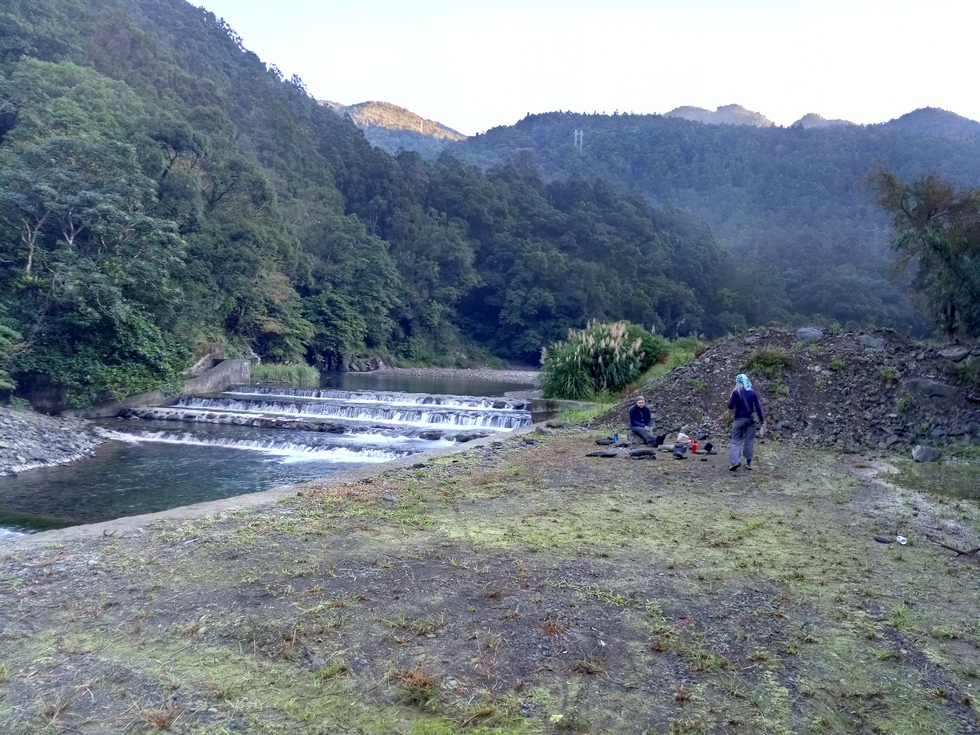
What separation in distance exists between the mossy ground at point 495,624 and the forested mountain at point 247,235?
1372 centimetres

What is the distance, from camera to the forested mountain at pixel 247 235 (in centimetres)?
1783

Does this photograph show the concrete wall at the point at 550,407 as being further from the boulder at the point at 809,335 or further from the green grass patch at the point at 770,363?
the boulder at the point at 809,335

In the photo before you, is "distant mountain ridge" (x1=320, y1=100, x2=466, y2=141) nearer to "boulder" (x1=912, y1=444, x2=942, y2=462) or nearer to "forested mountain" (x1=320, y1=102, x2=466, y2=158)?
"forested mountain" (x1=320, y1=102, x2=466, y2=158)

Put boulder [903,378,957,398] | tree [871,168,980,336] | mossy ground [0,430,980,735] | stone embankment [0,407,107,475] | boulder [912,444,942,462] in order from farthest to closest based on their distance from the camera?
tree [871,168,980,336] < stone embankment [0,407,107,475] < boulder [903,378,957,398] < boulder [912,444,942,462] < mossy ground [0,430,980,735]

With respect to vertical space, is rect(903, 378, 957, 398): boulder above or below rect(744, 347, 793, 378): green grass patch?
below

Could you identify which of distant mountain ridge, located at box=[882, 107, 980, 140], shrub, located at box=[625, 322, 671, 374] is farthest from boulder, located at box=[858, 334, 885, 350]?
distant mountain ridge, located at box=[882, 107, 980, 140]

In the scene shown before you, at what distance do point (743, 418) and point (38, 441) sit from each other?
12005 mm

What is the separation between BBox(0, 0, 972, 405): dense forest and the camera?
17.9 m

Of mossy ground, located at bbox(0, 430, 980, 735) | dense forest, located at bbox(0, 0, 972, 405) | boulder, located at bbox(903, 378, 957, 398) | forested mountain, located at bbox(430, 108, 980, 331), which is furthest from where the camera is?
forested mountain, located at bbox(430, 108, 980, 331)

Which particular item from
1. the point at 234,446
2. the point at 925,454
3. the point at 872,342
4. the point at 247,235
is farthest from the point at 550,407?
the point at 247,235

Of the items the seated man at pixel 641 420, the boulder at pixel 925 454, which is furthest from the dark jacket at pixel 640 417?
the boulder at pixel 925 454

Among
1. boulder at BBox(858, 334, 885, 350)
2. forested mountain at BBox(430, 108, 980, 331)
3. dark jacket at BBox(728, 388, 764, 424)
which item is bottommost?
dark jacket at BBox(728, 388, 764, 424)

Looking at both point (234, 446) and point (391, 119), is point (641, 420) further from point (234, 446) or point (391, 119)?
point (391, 119)

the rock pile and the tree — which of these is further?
the tree
